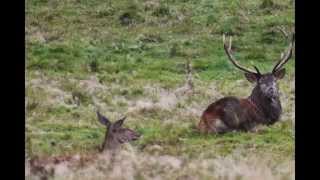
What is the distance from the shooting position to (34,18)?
21.0m

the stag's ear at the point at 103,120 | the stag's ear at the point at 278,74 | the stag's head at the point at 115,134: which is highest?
the stag's ear at the point at 278,74

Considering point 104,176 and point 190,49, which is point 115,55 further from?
point 104,176

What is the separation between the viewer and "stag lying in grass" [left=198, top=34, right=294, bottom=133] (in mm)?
13156

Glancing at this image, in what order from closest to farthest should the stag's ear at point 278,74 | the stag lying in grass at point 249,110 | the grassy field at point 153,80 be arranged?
the grassy field at point 153,80
the stag lying in grass at point 249,110
the stag's ear at point 278,74

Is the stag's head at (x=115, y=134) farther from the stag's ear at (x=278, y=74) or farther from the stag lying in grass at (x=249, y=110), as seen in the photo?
the stag's ear at (x=278, y=74)

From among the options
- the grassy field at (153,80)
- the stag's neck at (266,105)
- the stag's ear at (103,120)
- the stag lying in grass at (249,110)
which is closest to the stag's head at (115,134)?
the stag's ear at (103,120)

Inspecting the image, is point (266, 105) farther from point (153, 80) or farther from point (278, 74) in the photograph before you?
point (153, 80)

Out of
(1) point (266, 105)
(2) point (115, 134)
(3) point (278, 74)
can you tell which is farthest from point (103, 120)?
(3) point (278, 74)

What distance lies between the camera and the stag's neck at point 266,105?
13719 mm

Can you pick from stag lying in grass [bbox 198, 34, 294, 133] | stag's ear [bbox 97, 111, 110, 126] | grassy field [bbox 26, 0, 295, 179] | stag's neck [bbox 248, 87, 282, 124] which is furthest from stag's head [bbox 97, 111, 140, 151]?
stag's neck [bbox 248, 87, 282, 124]

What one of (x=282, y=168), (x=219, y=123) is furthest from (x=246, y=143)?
(x=282, y=168)

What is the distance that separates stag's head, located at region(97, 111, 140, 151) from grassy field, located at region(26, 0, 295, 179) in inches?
5.9

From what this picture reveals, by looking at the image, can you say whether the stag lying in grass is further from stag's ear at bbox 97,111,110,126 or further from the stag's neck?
stag's ear at bbox 97,111,110,126

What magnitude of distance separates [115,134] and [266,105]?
2447mm
